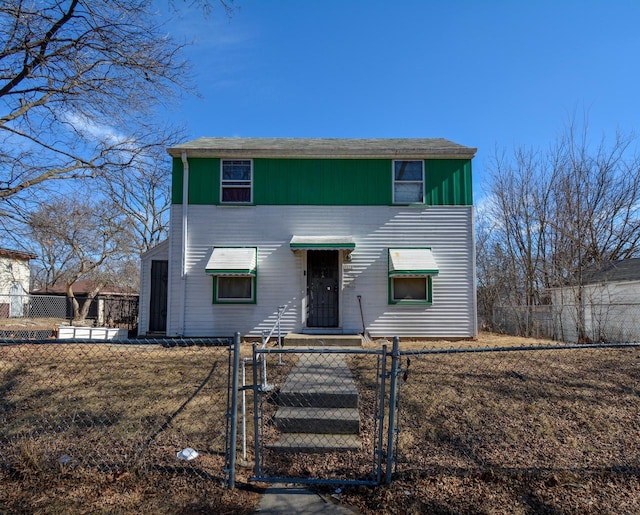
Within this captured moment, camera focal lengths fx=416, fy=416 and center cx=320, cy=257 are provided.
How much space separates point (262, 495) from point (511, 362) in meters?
5.02

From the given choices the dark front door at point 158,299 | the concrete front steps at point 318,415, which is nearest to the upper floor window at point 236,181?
the dark front door at point 158,299

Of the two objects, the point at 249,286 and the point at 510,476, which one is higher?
the point at 249,286

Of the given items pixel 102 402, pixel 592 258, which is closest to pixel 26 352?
pixel 102 402

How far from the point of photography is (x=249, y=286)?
37.3ft

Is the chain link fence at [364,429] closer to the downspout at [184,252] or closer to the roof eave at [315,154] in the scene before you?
the downspout at [184,252]

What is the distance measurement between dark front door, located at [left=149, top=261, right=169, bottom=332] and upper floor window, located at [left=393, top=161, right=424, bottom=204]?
23.2 ft

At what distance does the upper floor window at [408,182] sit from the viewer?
38.1ft

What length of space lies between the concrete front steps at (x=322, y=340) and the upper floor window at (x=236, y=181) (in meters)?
4.01

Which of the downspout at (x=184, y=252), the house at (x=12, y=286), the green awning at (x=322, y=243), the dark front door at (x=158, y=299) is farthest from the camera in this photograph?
the house at (x=12, y=286)

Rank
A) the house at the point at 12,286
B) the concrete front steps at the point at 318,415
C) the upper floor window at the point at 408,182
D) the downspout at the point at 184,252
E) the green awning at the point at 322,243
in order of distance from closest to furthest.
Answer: the concrete front steps at the point at 318,415, the green awning at the point at 322,243, the downspout at the point at 184,252, the upper floor window at the point at 408,182, the house at the point at 12,286

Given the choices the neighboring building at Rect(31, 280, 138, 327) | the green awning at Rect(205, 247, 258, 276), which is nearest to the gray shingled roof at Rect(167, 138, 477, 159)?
the green awning at Rect(205, 247, 258, 276)

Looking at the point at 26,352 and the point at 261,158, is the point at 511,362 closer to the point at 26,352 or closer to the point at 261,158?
the point at 261,158

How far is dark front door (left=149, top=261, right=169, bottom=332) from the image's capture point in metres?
12.1

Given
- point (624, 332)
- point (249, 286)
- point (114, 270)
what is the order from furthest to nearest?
point (114, 270) → point (624, 332) → point (249, 286)
